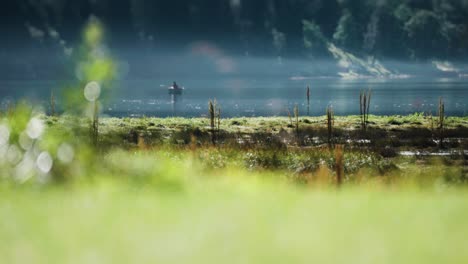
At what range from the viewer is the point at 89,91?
2319 centimetres

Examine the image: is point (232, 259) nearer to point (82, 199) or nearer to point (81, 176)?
point (82, 199)

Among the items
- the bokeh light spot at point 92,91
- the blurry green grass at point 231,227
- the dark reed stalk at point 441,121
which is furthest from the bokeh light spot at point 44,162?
the dark reed stalk at point 441,121

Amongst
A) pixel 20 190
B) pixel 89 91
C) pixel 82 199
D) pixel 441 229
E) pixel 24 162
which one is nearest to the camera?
pixel 441 229

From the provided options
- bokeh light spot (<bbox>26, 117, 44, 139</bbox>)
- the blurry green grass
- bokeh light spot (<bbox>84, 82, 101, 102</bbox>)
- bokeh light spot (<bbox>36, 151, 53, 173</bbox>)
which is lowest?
the blurry green grass

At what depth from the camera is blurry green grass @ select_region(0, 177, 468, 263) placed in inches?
394

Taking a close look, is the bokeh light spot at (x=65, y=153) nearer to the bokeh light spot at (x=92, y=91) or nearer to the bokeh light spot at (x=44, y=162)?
the bokeh light spot at (x=44, y=162)

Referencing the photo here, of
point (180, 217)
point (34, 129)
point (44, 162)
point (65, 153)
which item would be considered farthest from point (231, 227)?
point (34, 129)

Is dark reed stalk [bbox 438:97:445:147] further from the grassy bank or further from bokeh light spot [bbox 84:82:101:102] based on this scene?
the grassy bank

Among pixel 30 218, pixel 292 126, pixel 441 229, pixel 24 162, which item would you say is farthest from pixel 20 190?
pixel 292 126

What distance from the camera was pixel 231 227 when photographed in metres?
11.5

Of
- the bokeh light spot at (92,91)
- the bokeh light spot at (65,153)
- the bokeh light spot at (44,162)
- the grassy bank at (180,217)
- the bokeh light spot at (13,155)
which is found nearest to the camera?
the grassy bank at (180,217)

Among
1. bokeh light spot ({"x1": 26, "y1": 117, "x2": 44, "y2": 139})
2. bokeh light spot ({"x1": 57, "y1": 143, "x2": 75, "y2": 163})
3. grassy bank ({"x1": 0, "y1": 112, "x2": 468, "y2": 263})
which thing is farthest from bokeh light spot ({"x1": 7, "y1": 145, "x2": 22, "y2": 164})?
bokeh light spot ({"x1": 57, "y1": 143, "x2": 75, "y2": 163})

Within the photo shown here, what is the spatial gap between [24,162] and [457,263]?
11.4 m

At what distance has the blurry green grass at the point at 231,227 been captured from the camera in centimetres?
1001
